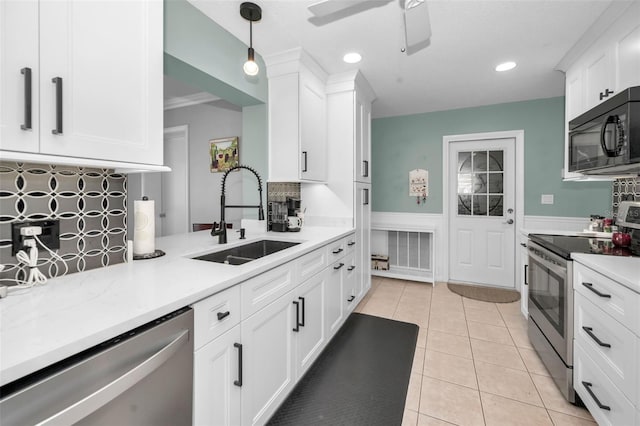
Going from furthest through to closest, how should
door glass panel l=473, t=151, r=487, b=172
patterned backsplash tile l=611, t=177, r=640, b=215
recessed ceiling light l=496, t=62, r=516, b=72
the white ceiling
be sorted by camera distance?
door glass panel l=473, t=151, r=487, b=172
recessed ceiling light l=496, t=62, r=516, b=72
patterned backsplash tile l=611, t=177, r=640, b=215
the white ceiling

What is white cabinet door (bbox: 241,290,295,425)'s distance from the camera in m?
1.26

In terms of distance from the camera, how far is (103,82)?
1.06 m

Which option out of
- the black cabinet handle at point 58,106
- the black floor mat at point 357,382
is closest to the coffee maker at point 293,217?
the black floor mat at point 357,382

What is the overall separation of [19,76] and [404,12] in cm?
154

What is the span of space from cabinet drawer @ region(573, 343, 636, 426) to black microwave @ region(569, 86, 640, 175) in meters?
1.09

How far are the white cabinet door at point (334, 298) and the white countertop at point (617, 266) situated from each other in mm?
1502

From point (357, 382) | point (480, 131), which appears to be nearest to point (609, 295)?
point (357, 382)

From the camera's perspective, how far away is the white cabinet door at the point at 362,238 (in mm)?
2971

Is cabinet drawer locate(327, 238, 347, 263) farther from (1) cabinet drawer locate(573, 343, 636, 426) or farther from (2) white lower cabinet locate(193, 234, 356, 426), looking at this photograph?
(1) cabinet drawer locate(573, 343, 636, 426)

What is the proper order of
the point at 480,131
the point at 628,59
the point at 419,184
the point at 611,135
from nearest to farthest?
1. the point at 611,135
2. the point at 628,59
3. the point at 480,131
4. the point at 419,184

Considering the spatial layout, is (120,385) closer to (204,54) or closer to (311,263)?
(311,263)

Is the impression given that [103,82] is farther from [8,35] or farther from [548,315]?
[548,315]

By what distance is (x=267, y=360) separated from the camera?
1.40 metres

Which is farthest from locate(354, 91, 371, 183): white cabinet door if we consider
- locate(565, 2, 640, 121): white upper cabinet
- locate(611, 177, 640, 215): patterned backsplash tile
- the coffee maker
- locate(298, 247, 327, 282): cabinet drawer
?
locate(611, 177, 640, 215): patterned backsplash tile
